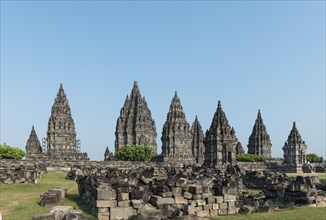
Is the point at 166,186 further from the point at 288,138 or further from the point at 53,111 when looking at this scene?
the point at 53,111

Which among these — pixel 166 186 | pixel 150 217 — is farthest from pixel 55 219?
pixel 166 186

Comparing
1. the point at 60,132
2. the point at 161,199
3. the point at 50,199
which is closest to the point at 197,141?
the point at 60,132

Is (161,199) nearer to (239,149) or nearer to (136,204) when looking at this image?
(136,204)

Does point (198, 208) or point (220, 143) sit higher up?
point (220, 143)

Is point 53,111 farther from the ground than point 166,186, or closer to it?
farther from the ground

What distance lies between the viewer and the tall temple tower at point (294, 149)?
54656 millimetres

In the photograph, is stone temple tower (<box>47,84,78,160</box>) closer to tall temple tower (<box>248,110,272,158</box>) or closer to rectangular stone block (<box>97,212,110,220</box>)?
tall temple tower (<box>248,110,272,158</box>)

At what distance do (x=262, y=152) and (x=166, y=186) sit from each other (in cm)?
6953

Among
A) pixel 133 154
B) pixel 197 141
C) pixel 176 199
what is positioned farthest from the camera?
pixel 197 141

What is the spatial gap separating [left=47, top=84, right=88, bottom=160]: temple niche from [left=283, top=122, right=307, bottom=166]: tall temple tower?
1537 inches

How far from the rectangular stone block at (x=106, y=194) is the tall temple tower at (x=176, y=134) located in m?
71.4

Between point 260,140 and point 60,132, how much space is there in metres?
41.4

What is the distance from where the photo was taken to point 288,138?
56906 millimetres

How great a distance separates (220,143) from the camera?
135 feet
